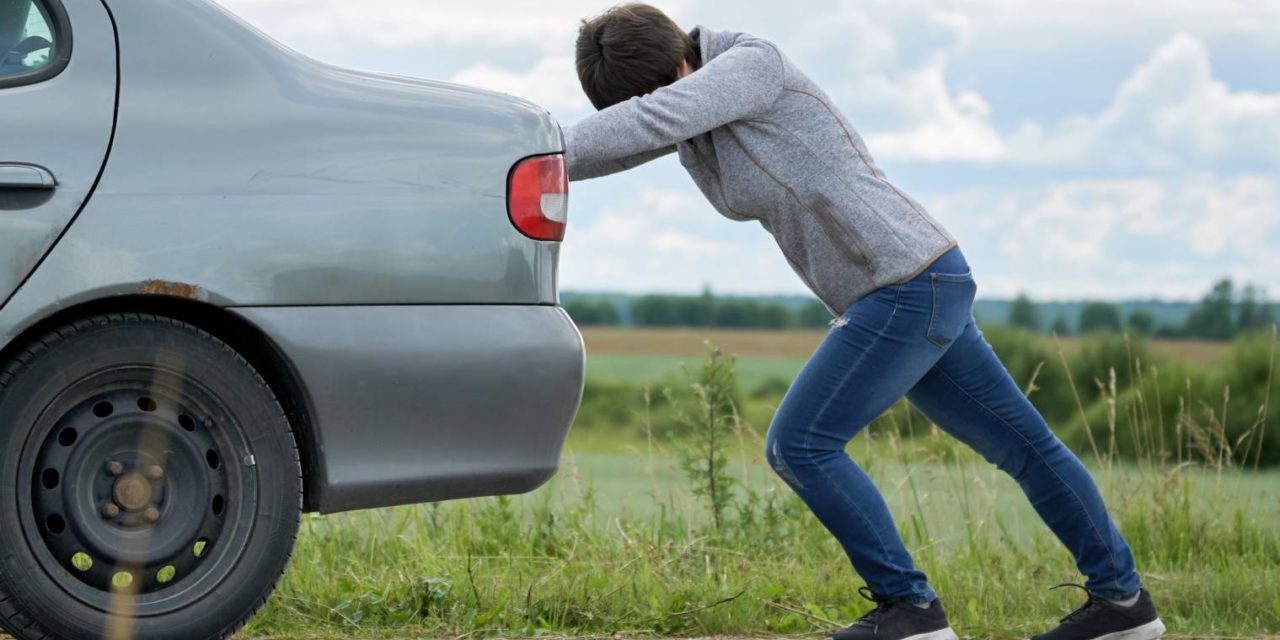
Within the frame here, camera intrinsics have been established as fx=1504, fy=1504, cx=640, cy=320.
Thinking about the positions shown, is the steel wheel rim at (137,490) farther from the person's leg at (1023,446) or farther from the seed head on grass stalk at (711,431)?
the seed head on grass stalk at (711,431)

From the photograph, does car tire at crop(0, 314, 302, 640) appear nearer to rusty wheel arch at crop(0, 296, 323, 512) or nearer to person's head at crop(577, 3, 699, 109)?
rusty wheel arch at crop(0, 296, 323, 512)

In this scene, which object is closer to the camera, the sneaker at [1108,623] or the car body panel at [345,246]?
the car body panel at [345,246]

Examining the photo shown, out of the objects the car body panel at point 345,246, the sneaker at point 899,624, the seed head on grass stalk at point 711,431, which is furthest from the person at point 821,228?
the seed head on grass stalk at point 711,431

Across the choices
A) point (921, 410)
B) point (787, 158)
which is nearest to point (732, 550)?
point (921, 410)

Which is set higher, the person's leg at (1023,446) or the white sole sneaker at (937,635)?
the person's leg at (1023,446)

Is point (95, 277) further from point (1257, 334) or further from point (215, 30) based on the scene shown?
point (1257, 334)

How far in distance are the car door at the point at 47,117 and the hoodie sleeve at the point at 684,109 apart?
112 centimetres

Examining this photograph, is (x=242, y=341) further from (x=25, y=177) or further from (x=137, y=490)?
(x=25, y=177)

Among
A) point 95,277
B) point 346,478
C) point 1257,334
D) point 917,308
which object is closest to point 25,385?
point 95,277

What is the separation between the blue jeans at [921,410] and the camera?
12.5 feet

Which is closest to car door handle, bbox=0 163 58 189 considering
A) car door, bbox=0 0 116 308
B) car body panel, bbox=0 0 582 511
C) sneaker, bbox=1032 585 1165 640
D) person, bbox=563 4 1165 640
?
car door, bbox=0 0 116 308

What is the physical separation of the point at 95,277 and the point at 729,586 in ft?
7.89

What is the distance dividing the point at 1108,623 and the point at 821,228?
1432 millimetres

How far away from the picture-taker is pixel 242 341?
3.60 m
